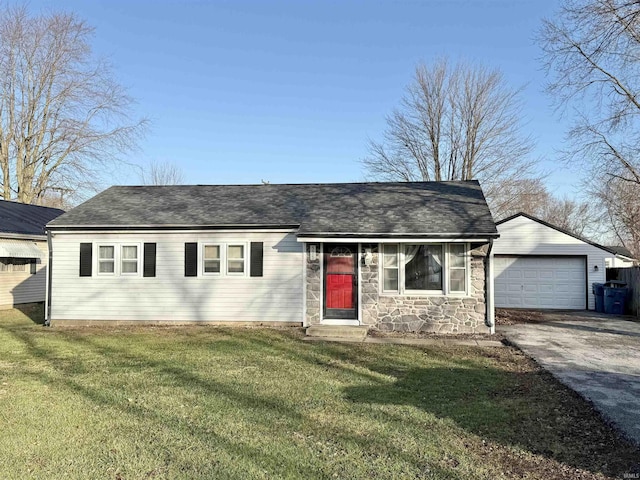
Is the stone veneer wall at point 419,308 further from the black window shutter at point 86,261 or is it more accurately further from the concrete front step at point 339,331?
the black window shutter at point 86,261

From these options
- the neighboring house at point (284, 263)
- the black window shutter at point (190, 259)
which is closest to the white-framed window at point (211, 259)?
the neighboring house at point (284, 263)

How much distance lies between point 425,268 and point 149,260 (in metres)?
7.53

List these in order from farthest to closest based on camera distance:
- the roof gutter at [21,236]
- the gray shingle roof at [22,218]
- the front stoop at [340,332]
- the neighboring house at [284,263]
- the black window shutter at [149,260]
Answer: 1. the gray shingle roof at [22,218]
2. the roof gutter at [21,236]
3. the black window shutter at [149,260]
4. the neighboring house at [284,263]
5. the front stoop at [340,332]

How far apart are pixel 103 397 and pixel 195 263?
670 centimetres

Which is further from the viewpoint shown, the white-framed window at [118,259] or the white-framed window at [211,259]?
the white-framed window at [118,259]

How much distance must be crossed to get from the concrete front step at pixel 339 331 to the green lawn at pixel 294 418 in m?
1.72

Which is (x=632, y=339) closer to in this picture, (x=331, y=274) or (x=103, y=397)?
(x=331, y=274)

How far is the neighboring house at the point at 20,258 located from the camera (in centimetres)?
1598

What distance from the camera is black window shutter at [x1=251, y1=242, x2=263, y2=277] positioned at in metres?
12.0

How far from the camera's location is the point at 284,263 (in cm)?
1198

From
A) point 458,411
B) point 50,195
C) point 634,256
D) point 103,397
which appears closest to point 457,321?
point 458,411

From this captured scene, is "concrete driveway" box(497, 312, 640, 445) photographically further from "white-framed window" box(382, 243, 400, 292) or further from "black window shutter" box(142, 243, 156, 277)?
"black window shutter" box(142, 243, 156, 277)

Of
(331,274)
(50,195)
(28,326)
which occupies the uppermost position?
(50,195)

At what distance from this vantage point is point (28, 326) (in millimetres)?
12586
